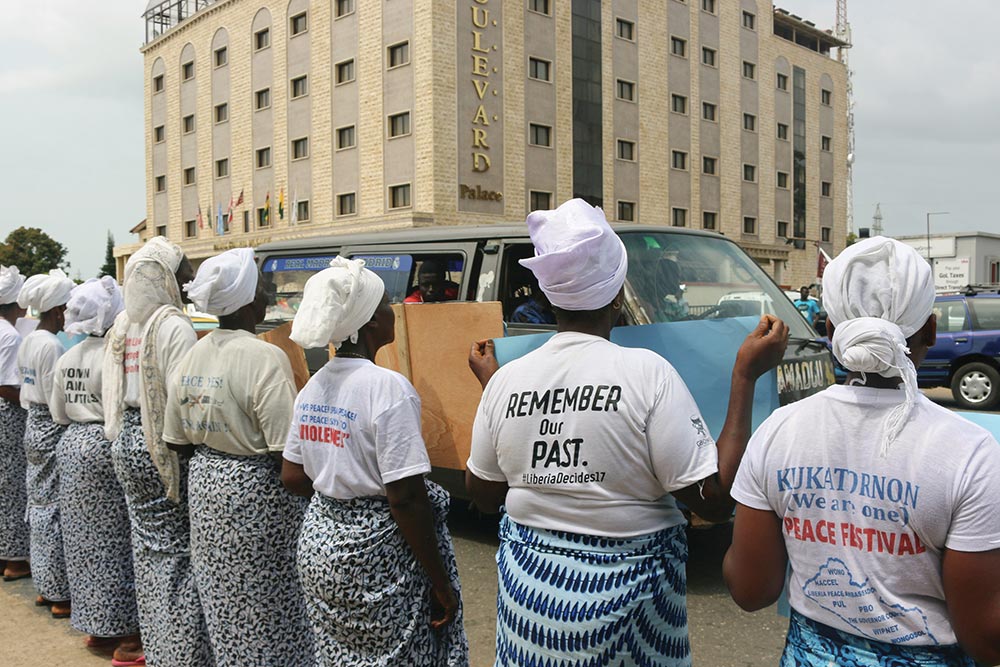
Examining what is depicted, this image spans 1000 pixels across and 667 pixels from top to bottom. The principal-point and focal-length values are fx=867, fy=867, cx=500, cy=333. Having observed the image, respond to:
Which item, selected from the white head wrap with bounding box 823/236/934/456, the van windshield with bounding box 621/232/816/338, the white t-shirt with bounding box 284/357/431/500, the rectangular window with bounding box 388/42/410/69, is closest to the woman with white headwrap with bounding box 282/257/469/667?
the white t-shirt with bounding box 284/357/431/500

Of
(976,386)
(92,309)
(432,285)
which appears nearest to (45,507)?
(92,309)

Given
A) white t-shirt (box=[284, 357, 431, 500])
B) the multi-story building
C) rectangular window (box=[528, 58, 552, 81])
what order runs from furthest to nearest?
rectangular window (box=[528, 58, 552, 81]), the multi-story building, white t-shirt (box=[284, 357, 431, 500])

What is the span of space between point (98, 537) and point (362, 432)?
2.55 meters

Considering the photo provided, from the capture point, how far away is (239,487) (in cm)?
338

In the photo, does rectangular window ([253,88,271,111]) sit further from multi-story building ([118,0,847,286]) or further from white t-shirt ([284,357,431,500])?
white t-shirt ([284,357,431,500])

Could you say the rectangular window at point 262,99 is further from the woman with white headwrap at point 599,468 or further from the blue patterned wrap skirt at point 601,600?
the blue patterned wrap skirt at point 601,600

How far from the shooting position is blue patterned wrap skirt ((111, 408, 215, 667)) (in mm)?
3768

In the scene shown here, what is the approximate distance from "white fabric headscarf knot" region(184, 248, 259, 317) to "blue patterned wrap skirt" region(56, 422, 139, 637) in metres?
1.45

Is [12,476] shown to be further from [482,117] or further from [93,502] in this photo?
[482,117]

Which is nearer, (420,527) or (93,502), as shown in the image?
(420,527)

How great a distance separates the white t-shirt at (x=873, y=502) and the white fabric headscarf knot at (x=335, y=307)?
1.45 meters

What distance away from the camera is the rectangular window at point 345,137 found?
1303 inches

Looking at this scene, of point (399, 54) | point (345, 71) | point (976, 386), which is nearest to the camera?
point (976, 386)

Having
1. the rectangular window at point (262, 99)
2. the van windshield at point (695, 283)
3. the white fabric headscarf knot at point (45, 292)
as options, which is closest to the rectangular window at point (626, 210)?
the rectangular window at point (262, 99)
